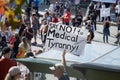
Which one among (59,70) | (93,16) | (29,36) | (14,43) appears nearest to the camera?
(59,70)

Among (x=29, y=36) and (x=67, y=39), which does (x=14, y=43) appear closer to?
(x=29, y=36)

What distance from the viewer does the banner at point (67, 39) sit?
8.77m

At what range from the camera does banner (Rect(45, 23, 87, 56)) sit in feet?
28.8

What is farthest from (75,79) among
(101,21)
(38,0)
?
(38,0)

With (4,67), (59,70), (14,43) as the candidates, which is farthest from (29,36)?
(59,70)

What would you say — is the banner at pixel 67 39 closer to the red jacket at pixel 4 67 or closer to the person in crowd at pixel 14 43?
the red jacket at pixel 4 67

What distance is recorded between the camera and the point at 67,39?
916 centimetres

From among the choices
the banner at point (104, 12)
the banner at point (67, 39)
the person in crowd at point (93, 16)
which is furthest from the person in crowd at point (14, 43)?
the banner at point (104, 12)

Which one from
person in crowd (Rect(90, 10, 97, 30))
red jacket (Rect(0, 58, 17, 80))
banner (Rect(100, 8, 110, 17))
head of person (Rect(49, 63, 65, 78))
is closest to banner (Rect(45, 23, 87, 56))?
red jacket (Rect(0, 58, 17, 80))

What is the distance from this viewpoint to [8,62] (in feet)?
28.2

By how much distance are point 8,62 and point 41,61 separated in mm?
862

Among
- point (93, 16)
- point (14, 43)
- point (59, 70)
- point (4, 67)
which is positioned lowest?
point (93, 16)

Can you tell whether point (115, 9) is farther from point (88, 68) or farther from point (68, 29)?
point (88, 68)

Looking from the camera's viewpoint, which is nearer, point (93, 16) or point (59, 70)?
point (59, 70)
